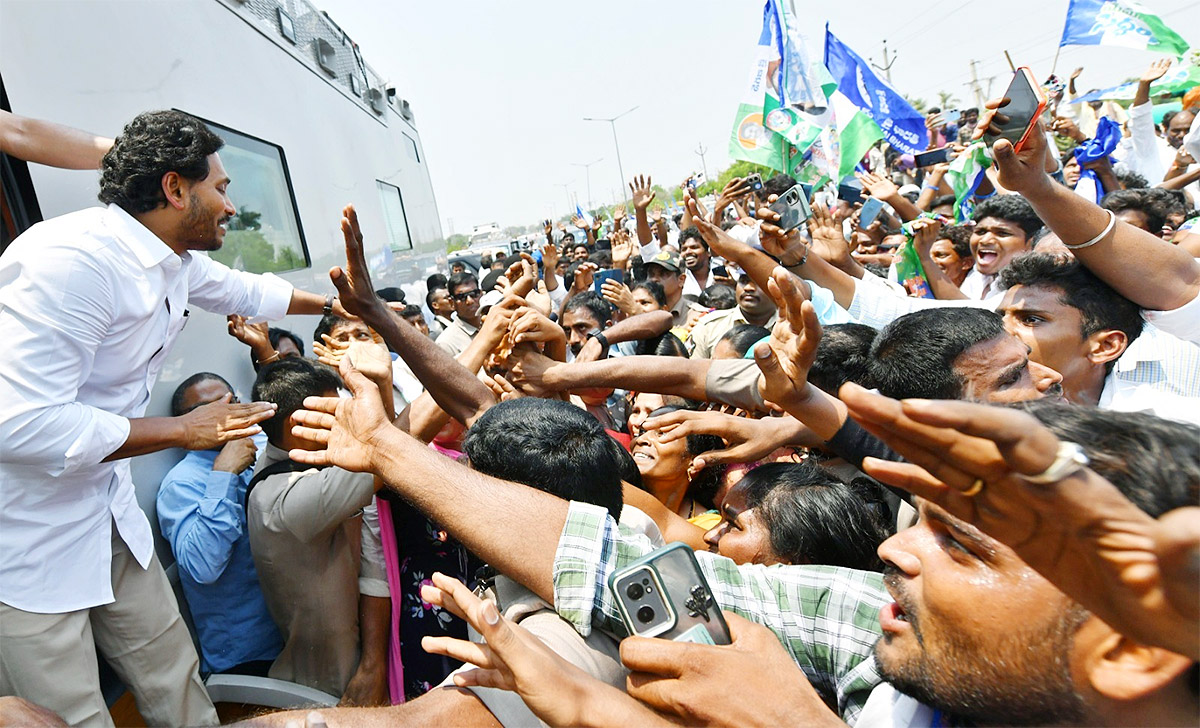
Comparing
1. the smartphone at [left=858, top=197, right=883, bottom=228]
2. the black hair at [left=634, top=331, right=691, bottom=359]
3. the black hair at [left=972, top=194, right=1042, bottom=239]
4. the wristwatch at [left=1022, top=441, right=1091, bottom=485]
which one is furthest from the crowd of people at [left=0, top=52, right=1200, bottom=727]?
the smartphone at [left=858, top=197, right=883, bottom=228]

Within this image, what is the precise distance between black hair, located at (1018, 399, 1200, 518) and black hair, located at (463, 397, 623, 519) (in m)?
0.88

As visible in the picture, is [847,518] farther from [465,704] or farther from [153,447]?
[153,447]

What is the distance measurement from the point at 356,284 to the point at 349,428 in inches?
31.0

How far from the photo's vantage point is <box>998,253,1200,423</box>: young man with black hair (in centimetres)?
200

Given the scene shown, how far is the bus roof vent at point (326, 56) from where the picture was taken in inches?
221

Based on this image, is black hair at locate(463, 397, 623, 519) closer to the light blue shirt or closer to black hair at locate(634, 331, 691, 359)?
the light blue shirt

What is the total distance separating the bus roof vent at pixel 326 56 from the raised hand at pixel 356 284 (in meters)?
4.30

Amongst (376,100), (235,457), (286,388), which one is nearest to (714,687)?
(286,388)

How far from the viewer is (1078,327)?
2.03 m

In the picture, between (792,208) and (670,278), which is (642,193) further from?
(792,208)

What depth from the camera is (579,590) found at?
118 centimetres

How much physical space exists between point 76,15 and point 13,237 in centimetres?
94

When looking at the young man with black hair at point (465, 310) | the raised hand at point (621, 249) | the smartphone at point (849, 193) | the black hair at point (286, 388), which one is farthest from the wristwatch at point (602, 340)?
the smartphone at point (849, 193)

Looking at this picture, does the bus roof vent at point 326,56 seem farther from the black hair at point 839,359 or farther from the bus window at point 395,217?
the black hair at point 839,359
